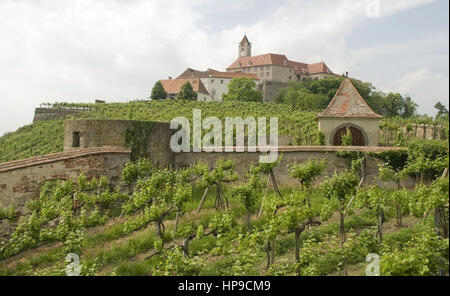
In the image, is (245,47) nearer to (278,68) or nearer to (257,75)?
(257,75)

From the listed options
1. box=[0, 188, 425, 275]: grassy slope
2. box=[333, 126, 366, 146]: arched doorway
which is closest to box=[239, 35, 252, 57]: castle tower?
box=[333, 126, 366, 146]: arched doorway

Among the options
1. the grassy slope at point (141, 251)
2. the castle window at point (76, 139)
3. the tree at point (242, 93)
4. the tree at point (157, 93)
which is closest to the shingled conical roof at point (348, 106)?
the grassy slope at point (141, 251)

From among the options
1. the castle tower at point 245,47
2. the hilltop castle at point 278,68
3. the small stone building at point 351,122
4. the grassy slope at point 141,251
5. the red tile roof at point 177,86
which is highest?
the castle tower at point 245,47

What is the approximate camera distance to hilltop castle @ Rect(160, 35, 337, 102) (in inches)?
2913

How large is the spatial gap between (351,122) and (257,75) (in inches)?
2603

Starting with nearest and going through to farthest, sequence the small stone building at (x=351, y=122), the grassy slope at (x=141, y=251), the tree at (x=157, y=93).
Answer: the grassy slope at (x=141, y=251), the small stone building at (x=351, y=122), the tree at (x=157, y=93)

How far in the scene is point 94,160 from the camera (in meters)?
13.7

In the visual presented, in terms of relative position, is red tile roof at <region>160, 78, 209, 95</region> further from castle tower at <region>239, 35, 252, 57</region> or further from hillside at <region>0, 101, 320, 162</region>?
castle tower at <region>239, 35, 252, 57</region>

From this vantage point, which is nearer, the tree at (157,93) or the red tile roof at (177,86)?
the tree at (157,93)

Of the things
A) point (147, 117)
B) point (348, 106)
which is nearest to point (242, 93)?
point (147, 117)

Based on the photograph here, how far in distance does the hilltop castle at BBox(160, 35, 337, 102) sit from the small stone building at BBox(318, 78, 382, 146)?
50708 mm

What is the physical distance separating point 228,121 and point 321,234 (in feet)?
93.7

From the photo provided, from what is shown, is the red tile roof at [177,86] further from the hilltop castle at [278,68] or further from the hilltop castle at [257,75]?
the hilltop castle at [278,68]

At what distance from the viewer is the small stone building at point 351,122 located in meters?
21.8
